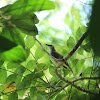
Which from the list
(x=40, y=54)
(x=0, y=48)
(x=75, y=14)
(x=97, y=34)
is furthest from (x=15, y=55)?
(x=40, y=54)

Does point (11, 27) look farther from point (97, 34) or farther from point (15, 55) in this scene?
point (97, 34)

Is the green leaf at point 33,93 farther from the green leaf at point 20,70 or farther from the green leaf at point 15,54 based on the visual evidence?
the green leaf at point 15,54

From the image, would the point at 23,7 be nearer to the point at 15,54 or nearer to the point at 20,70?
the point at 15,54

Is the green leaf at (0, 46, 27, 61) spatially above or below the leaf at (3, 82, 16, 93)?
above

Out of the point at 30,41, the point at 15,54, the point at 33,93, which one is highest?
the point at 15,54

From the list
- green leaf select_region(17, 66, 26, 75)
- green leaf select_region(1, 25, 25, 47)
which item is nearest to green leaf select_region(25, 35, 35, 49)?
green leaf select_region(17, 66, 26, 75)

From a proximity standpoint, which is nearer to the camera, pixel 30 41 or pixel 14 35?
pixel 14 35

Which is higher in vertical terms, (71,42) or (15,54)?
(15,54)

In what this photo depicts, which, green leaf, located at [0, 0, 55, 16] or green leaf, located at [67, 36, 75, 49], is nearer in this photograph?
green leaf, located at [0, 0, 55, 16]

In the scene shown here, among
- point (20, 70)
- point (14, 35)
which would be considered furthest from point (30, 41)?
point (14, 35)

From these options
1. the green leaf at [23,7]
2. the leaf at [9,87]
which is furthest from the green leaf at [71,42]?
the green leaf at [23,7]

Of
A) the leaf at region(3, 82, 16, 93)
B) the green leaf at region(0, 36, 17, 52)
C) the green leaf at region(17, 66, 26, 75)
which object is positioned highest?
the green leaf at region(0, 36, 17, 52)

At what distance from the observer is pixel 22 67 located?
0.64 metres

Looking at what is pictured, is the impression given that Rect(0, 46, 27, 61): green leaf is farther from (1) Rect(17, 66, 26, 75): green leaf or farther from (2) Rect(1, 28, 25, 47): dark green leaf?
(1) Rect(17, 66, 26, 75): green leaf
